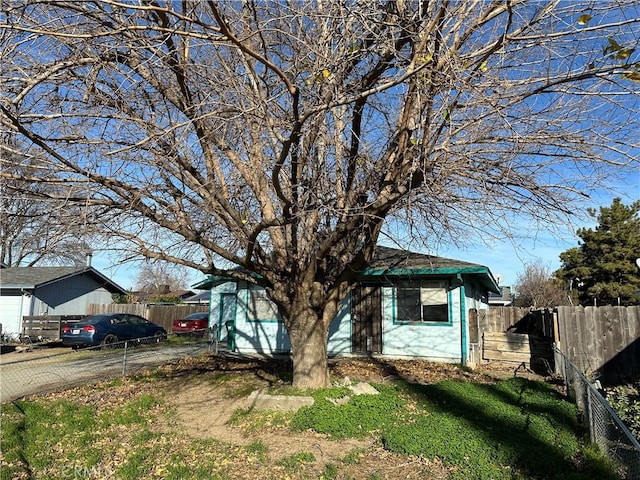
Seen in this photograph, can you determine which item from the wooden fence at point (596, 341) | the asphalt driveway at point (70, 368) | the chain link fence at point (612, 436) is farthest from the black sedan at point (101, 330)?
the chain link fence at point (612, 436)

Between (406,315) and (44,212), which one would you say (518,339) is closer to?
(406,315)

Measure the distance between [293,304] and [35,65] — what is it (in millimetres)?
5024

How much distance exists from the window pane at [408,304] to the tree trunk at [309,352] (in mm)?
6287

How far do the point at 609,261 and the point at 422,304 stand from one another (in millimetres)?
22438

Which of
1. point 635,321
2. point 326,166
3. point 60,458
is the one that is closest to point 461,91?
point 326,166

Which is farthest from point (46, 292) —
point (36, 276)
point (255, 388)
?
point (255, 388)

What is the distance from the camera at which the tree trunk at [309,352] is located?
7598mm

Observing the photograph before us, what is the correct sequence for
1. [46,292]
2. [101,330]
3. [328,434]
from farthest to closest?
[46,292] → [101,330] → [328,434]

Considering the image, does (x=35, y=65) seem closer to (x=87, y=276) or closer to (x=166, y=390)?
(x=166, y=390)

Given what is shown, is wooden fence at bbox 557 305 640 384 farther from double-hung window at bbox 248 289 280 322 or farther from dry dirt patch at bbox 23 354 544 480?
double-hung window at bbox 248 289 280 322

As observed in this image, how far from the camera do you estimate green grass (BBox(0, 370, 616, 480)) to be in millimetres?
4926

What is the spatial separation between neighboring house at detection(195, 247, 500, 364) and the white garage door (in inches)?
482

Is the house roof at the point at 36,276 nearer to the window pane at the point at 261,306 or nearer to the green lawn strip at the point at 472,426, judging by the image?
the window pane at the point at 261,306

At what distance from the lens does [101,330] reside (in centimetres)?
1719
